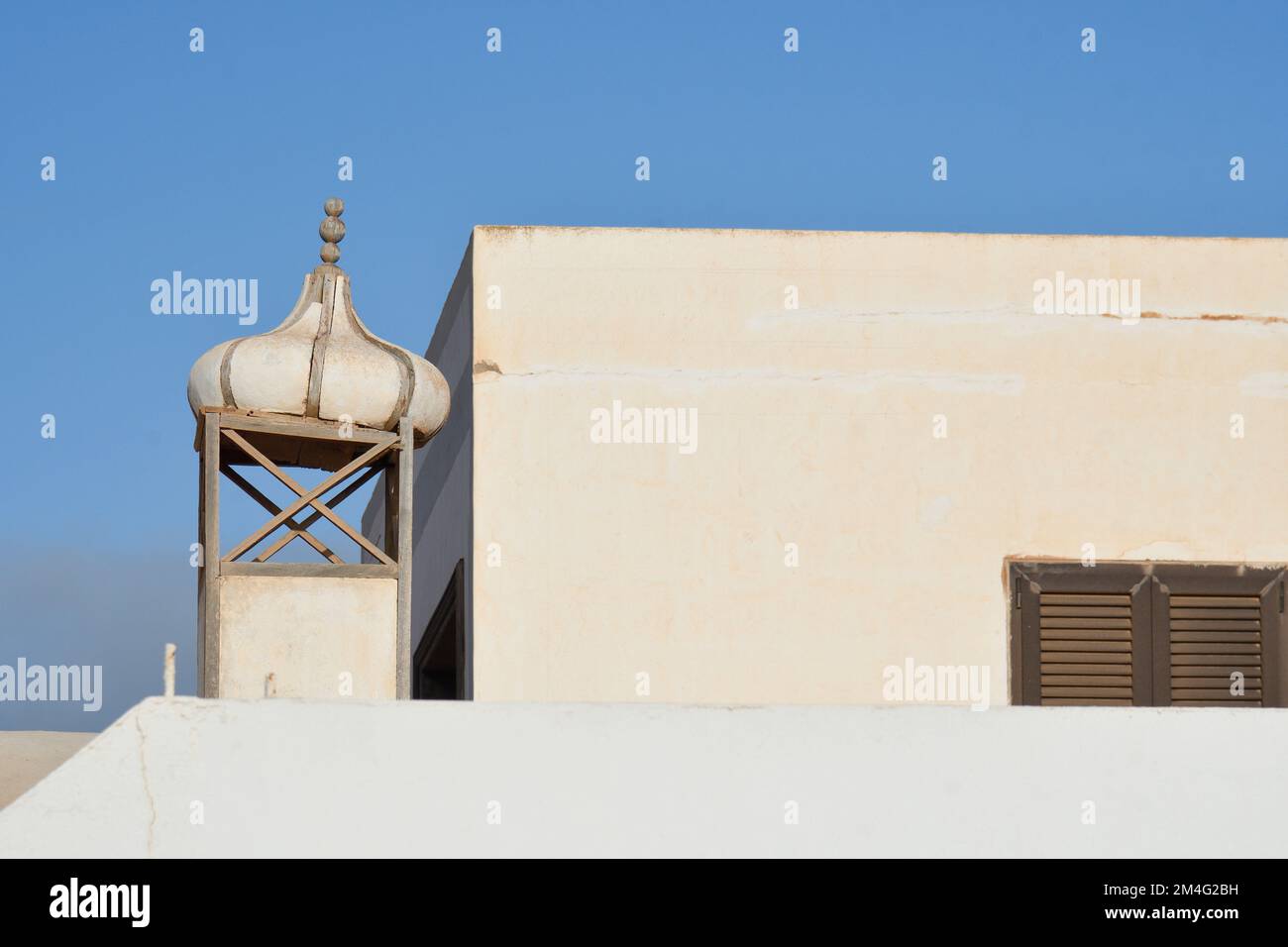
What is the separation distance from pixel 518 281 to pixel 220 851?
357 cm

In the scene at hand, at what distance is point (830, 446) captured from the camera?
9094 mm

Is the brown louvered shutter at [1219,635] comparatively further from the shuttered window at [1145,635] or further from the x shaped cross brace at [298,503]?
the x shaped cross brace at [298,503]

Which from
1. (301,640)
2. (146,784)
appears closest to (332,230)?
(301,640)

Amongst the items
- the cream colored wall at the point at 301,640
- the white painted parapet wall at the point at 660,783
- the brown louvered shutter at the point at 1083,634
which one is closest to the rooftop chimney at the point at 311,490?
the cream colored wall at the point at 301,640

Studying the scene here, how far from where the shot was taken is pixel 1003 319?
30.4 feet

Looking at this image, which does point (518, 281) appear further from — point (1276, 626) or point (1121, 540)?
point (1276, 626)

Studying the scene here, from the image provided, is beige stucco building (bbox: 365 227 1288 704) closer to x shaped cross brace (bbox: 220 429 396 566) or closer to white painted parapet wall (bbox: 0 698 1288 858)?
x shaped cross brace (bbox: 220 429 396 566)

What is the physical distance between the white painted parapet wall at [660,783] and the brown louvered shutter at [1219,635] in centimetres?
238

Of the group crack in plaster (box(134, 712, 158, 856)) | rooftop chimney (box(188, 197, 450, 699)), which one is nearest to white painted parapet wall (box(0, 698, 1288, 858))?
crack in plaster (box(134, 712, 158, 856))

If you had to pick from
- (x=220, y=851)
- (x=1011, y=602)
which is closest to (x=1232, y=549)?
(x=1011, y=602)

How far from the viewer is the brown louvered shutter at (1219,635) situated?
906cm
